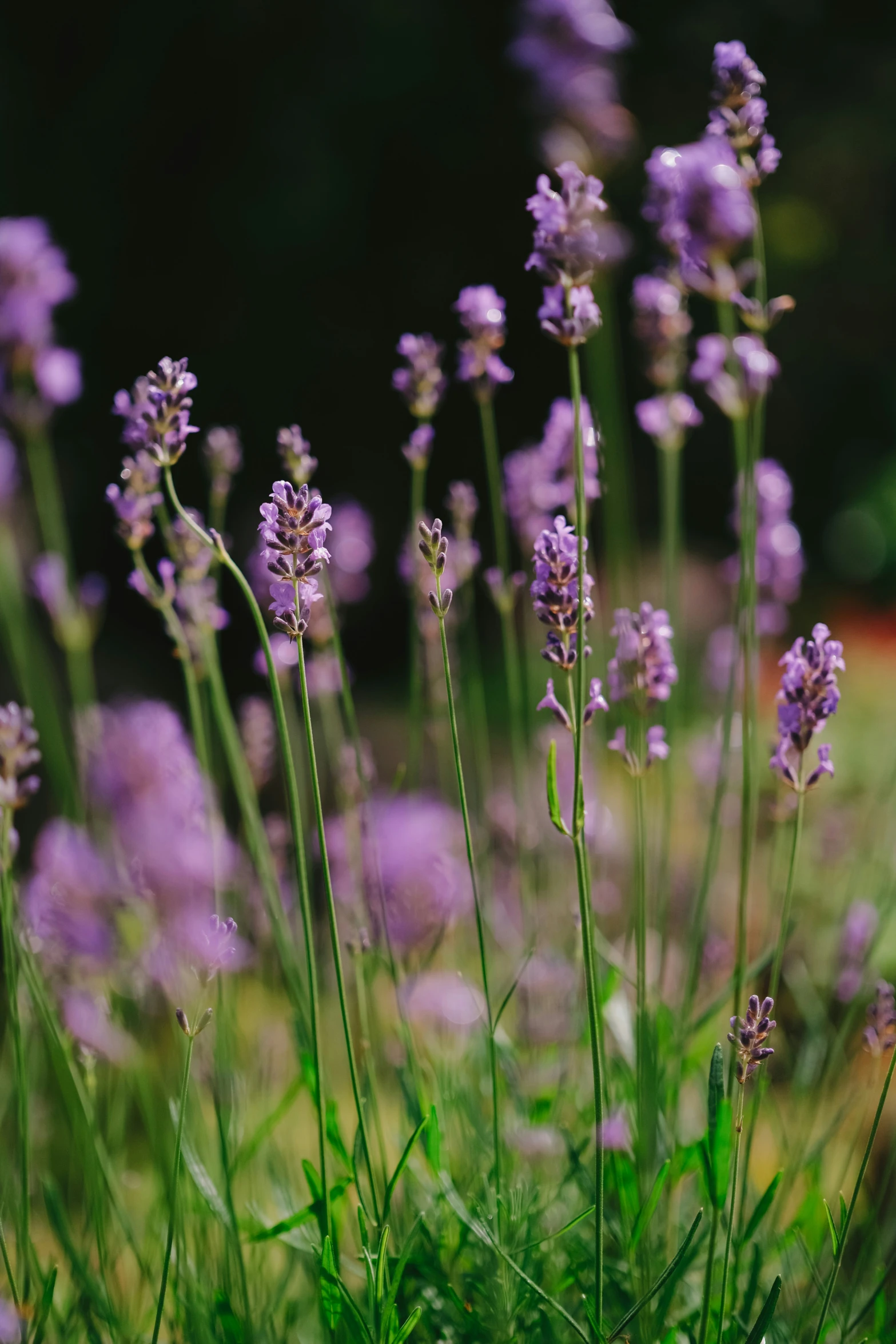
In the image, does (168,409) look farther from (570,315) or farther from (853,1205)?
(853,1205)

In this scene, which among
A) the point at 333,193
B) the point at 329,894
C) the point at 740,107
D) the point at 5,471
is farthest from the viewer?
the point at 333,193

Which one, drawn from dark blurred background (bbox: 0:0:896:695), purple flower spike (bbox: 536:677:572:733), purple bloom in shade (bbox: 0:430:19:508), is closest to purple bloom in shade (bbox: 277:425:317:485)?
purple flower spike (bbox: 536:677:572:733)

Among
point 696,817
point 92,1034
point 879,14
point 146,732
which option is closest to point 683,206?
point 146,732

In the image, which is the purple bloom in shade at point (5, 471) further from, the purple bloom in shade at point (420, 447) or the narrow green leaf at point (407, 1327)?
the narrow green leaf at point (407, 1327)

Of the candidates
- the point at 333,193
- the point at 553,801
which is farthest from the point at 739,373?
the point at 333,193

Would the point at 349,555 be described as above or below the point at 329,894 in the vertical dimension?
above

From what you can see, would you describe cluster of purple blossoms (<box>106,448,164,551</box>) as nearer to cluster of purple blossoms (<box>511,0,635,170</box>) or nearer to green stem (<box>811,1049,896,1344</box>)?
cluster of purple blossoms (<box>511,0,635,170</box>)
